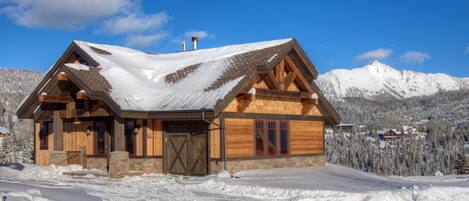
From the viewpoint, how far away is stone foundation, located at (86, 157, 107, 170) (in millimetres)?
23469

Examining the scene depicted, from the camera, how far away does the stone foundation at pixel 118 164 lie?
67.4ft

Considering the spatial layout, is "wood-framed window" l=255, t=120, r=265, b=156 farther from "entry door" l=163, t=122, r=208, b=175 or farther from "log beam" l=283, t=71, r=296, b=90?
"entry door" l=163, t=122, r=208, b=175

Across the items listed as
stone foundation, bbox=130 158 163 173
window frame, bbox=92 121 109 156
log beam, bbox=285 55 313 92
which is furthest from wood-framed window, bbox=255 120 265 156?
window frame, bbox=92 121 109 156

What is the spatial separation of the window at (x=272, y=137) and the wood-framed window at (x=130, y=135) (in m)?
5.08

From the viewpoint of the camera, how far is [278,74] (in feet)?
75.3

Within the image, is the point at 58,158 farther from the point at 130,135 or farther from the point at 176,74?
the point at 176,74

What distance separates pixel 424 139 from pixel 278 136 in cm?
14498

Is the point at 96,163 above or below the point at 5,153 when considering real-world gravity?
above

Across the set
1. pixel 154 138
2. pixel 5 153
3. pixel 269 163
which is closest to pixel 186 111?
pixel 154 138

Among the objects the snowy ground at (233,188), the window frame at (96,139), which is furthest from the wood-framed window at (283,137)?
the window frame at (96,139)

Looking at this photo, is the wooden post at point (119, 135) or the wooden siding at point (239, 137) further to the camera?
the wooden siding at point (239, 137)

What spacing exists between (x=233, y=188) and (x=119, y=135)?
21.1 feet

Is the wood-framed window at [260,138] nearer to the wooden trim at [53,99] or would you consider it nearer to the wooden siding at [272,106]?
the wooden siding at [272,106]

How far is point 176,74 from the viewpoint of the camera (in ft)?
80.9
